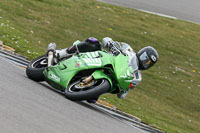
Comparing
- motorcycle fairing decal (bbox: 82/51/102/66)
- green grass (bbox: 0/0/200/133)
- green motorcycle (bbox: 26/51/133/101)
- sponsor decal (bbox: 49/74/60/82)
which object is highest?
motorcycle fairing decal (bbox: 82/51/102/66)

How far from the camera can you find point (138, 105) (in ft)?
37.3

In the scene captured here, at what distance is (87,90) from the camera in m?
7.60

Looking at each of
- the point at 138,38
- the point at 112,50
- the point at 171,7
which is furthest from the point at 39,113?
the point at 171,7

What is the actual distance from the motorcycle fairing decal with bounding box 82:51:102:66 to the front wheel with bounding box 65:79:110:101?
33 cm

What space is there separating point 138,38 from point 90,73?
32.0ft

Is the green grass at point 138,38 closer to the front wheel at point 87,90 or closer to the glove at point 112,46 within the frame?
the glove at point 112,46

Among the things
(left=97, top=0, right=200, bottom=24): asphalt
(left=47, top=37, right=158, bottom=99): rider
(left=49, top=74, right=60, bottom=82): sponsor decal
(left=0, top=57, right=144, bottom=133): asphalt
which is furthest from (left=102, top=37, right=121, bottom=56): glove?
(left=97, top=0, right=200, bottom=24): asphalt

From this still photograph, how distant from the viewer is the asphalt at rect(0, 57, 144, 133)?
5152 mm

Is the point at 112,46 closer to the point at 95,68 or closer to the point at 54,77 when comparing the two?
the point at 95,68

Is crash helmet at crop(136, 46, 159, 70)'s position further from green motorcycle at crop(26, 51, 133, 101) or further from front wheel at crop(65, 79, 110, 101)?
front wheel at crop(65, 79, 110, 101)

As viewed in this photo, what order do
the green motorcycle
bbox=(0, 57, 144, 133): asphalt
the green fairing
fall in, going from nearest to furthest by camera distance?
bbox=(0, 57, 144, 133): asphalt → the green motorcycle → the green fairing

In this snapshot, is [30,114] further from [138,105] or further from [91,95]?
[138,105]

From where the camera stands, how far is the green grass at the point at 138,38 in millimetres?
11750

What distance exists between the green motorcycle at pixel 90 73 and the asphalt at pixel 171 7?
13314 millimetres
